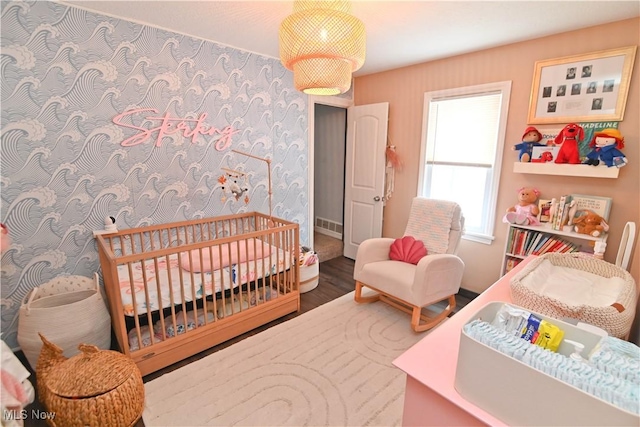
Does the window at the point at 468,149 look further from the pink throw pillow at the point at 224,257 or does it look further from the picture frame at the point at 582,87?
the pink throw pillow at the point at 224,257

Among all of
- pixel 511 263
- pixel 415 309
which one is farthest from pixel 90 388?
pixel 511 263

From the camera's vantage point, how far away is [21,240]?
6.56 ft

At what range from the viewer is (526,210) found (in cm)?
246

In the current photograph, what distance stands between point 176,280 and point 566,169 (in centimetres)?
297

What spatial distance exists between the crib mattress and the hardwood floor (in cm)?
A: 40

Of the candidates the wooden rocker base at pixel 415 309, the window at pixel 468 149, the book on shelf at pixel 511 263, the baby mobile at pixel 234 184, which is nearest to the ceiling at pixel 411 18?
the window at pixel 468 149

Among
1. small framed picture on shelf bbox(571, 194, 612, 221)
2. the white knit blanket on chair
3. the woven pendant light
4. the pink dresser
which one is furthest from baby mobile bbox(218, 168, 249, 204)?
small framed picture on shelf bbox(571, 194, 612, 221)

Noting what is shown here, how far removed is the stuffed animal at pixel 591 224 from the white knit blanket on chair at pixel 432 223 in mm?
882

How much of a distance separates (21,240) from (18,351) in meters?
0.80

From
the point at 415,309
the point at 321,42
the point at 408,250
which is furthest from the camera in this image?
the point at 408,250

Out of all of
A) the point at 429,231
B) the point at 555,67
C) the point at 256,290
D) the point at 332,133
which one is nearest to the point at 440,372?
the point at 256,290

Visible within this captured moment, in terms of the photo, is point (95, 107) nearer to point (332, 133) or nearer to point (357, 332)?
point (357, 332)

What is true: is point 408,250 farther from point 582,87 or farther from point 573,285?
point 582,87

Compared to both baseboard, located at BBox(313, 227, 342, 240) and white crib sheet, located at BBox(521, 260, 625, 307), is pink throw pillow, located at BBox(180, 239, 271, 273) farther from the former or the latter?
baseboard, located at BBox(313, 227, 342, 240)
